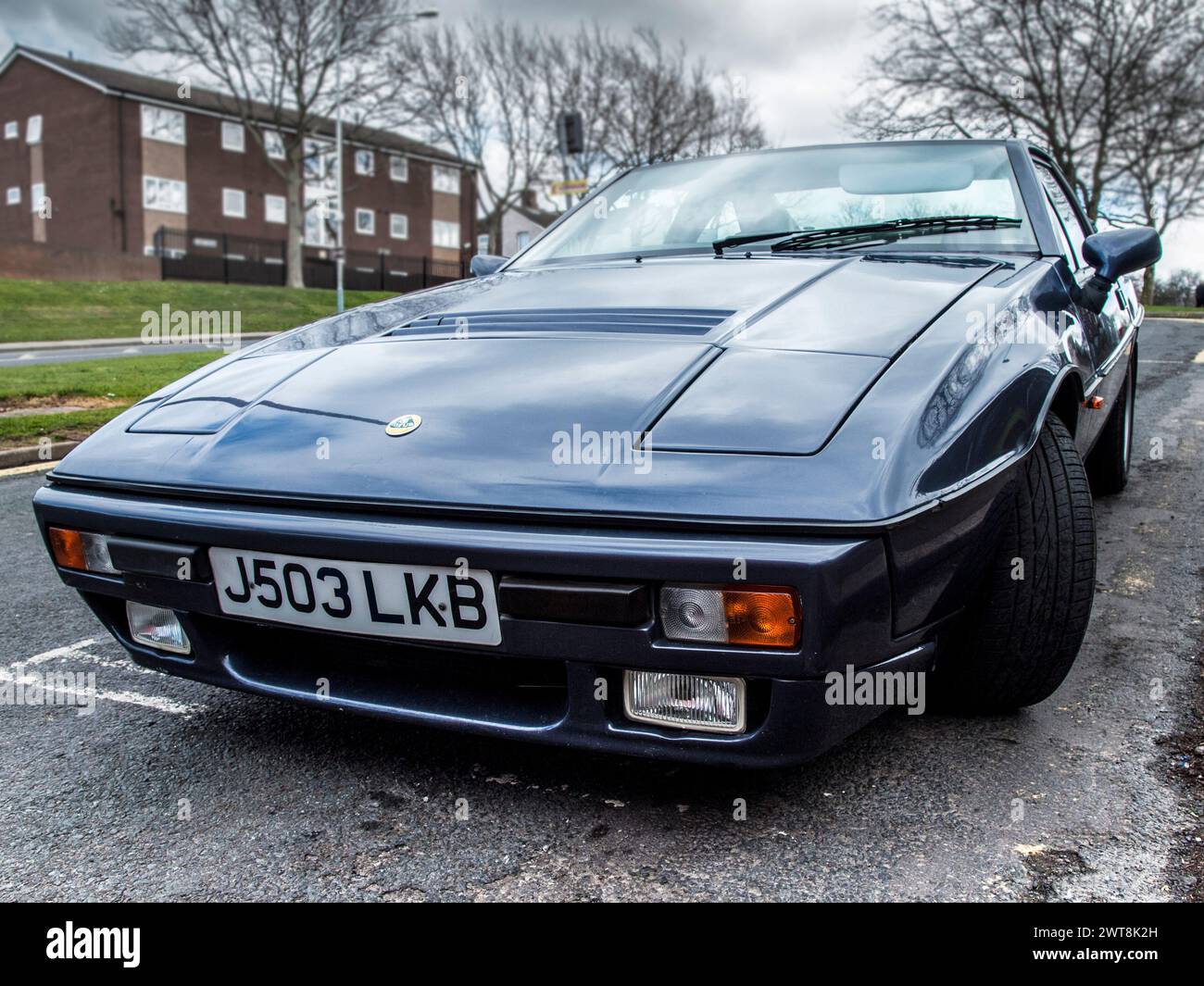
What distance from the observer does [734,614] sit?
143cm

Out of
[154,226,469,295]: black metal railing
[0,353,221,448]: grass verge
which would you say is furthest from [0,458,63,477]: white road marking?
[154,226,469,295]: black metal railing

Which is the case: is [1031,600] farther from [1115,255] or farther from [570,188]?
[570,188]

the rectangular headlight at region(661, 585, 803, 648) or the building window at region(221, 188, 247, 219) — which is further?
the building window at region(221, 188, 247, 219)

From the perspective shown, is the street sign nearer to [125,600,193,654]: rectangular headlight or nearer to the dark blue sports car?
the dark blue sports car

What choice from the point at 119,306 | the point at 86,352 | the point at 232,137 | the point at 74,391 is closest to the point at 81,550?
the point at 74,391

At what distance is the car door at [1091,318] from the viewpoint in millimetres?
2611

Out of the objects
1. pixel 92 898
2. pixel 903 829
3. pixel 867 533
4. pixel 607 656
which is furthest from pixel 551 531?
pixel 92 898

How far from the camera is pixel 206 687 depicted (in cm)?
235

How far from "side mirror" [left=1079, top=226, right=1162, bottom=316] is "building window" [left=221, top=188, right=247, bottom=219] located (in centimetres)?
3829

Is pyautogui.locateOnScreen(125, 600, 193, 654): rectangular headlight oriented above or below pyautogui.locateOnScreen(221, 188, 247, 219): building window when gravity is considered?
below

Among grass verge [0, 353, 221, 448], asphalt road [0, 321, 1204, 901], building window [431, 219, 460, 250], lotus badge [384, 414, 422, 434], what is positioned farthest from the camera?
building window [431, 219, 460, 250]

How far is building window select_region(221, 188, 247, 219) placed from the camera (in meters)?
36.8

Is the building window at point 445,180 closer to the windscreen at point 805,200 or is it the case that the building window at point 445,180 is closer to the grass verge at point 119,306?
the grass verge at point 119,306
